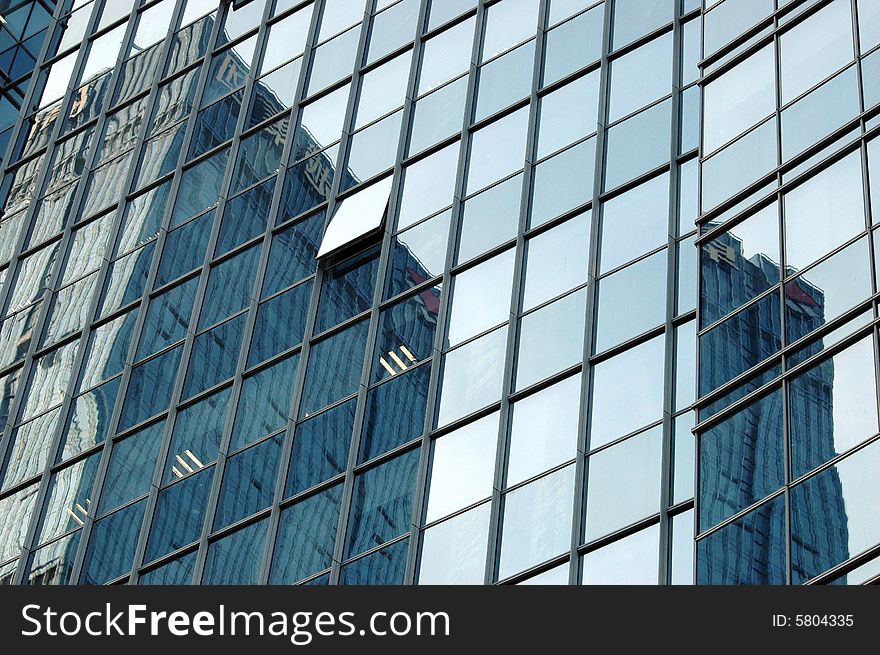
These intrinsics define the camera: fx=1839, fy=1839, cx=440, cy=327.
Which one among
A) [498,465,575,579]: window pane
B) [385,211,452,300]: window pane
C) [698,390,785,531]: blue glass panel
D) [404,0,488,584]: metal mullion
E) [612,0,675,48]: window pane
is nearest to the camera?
[698,390,785,531]: blue glass panel

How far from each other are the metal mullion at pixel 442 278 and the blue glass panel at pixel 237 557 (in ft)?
10.7

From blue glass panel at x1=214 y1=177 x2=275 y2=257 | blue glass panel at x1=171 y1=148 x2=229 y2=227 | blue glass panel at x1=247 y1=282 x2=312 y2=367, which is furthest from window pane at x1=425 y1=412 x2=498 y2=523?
blue glass panel at x1=171 y1=148 x2=229 y2=227

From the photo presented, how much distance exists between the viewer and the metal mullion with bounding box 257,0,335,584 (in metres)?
31.2

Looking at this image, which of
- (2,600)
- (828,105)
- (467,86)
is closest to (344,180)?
(467,86)

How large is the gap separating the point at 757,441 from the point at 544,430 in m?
5.95

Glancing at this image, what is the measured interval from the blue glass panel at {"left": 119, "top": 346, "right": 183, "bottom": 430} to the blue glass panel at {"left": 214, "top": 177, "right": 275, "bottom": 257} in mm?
2693

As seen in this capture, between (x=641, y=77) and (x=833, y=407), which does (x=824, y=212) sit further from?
(x=641, y=77)

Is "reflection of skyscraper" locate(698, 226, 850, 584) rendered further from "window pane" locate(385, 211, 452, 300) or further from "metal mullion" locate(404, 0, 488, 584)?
"window pane" locate(385, 211, 452, 300)

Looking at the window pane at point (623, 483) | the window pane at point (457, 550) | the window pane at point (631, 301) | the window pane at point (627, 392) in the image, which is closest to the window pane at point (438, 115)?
the window pane at point (631, 301)

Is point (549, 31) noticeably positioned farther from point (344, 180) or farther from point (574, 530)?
point (574, 530)

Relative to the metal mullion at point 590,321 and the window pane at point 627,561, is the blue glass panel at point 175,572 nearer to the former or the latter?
the metal mullion at point 590,321

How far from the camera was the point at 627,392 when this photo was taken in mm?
28312

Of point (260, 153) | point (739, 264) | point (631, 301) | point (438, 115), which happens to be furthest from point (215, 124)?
point (739, 264)

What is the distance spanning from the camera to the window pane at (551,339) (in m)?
29.6
